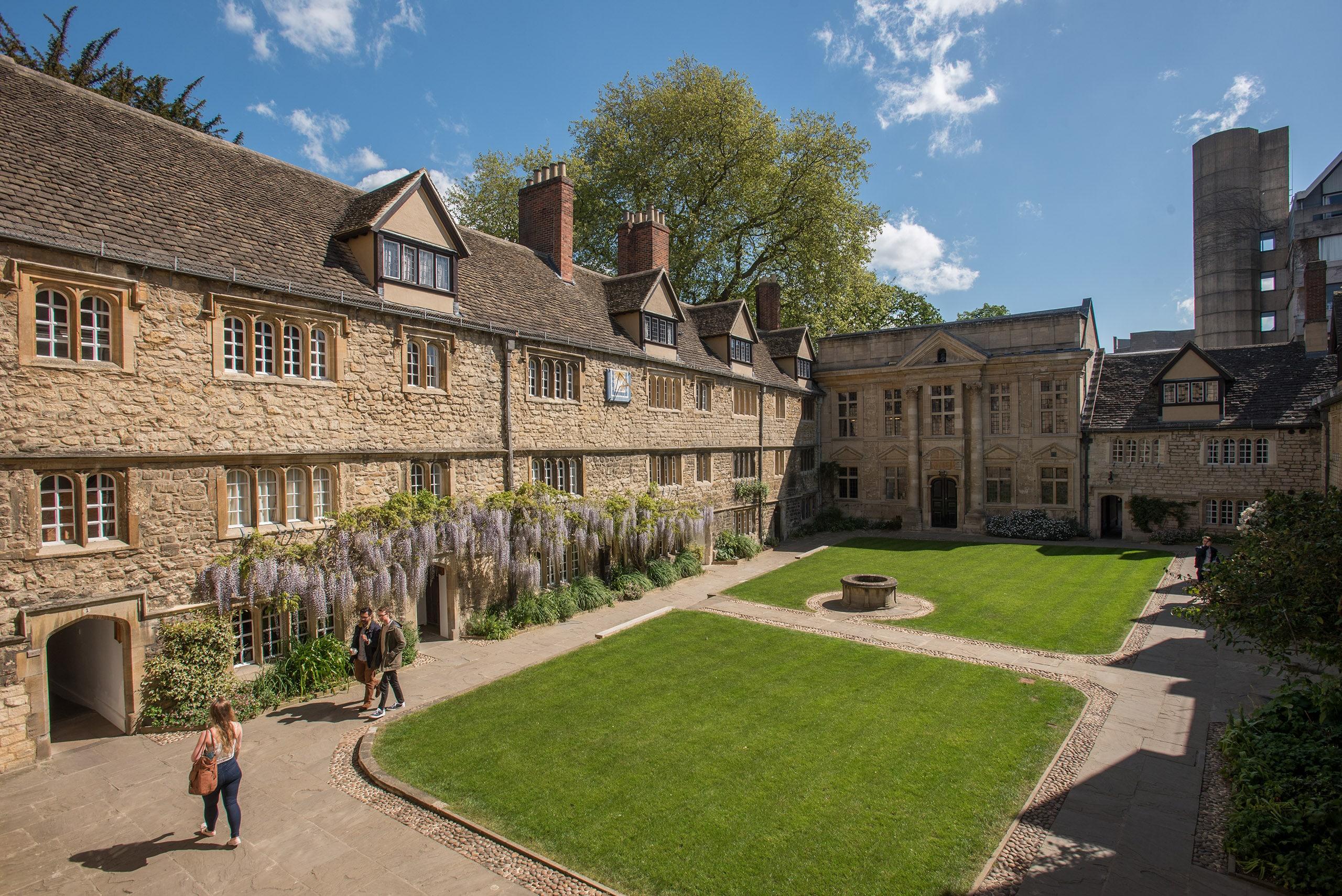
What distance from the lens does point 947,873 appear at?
712 cm

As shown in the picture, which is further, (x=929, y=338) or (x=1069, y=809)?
(x=929, y=338)

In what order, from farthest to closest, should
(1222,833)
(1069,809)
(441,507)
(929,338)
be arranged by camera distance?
(929,338)
(441,507)
(1069,809)
(1222,833)

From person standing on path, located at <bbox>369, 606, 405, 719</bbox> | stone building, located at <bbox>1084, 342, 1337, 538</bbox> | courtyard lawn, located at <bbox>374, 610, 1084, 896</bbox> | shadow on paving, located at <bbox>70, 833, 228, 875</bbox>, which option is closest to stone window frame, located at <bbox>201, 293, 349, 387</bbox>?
person standing on path, located at <bbox>369, 606, 405, 719</bbox>

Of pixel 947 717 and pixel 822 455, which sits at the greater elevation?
pixel 822 455

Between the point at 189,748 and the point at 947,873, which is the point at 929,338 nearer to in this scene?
the point at 947,873

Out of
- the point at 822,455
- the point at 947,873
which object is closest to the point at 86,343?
the point at 947,873

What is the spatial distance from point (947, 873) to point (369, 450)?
1176cm

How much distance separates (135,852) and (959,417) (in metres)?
31.1

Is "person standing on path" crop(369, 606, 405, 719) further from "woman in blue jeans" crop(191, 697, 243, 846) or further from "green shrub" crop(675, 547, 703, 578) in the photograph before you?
"green shrub" crop(675, 547, 703, 578)

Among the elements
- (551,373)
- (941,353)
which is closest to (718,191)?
(941,353)

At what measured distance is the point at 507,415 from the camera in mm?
16531

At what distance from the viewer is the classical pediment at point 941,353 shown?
30.9 m

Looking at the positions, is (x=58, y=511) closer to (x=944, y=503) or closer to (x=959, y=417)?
(x=959, y=417)

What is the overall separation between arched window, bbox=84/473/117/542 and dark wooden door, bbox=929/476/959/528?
30159mm
